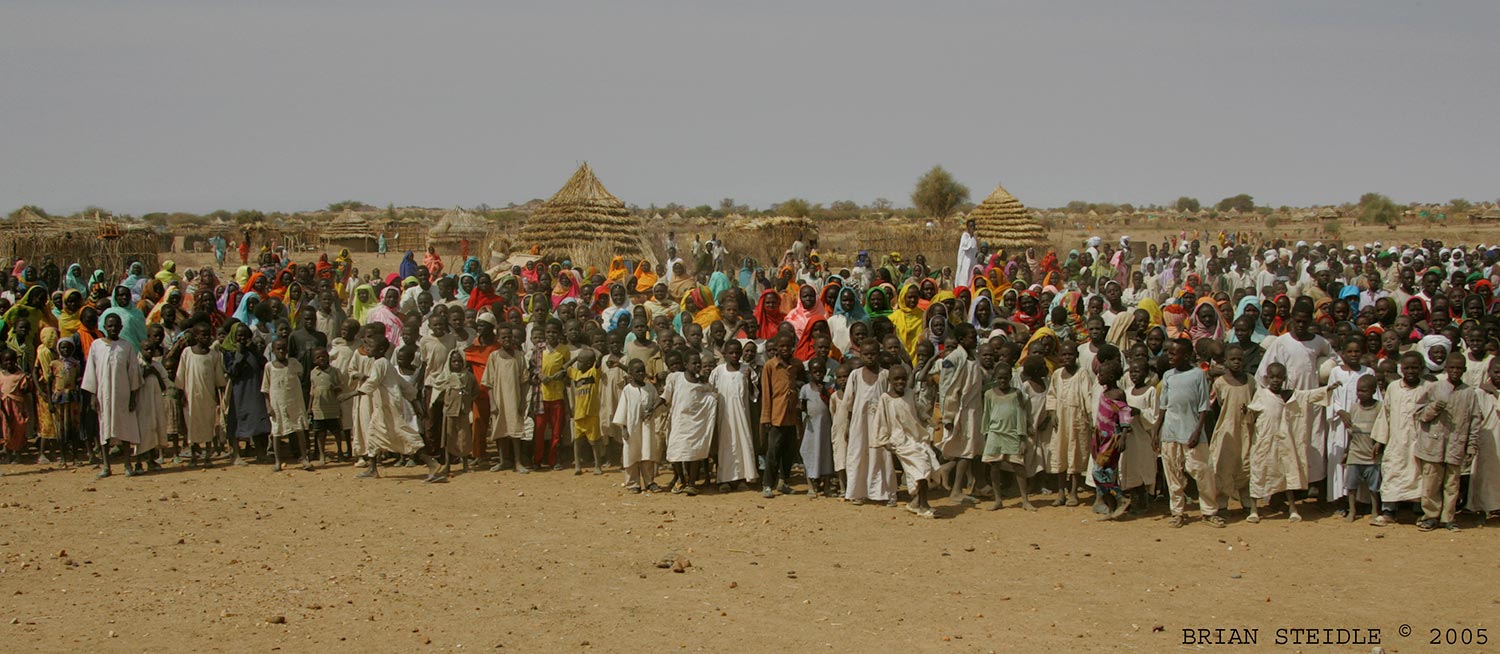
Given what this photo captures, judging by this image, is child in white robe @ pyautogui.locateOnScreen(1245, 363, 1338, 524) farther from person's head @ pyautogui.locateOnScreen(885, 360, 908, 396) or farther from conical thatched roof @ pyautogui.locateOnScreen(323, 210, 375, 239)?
conical thatched roof @ pyautogui.locateOnScreen(323, 210, 375, 239)

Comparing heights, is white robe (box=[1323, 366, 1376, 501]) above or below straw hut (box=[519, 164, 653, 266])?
below

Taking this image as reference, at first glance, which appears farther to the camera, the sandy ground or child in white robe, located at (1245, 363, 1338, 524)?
child in white robe, located at (1245, 363, 1338, 524)

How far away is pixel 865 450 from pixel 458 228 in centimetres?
2835

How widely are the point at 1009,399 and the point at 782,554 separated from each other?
2016mm

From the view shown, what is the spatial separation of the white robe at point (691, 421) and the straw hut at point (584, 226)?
13.5 meters

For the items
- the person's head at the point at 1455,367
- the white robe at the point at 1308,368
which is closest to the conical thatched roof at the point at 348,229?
the white robe at the point at 1308,368

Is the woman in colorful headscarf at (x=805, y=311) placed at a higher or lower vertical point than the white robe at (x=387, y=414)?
higher

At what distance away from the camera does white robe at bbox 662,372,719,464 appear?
895 cm

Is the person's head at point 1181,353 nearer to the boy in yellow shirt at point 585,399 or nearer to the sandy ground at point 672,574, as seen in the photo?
the sandy ground at point 672,574

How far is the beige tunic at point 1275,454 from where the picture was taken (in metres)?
8.09

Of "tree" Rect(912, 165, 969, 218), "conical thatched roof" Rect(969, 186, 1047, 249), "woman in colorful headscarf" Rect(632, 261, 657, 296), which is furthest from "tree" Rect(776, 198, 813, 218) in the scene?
"woman in colorful headscarf" Rect(632, 261, 657, 296)

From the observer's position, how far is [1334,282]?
13391 millimetres

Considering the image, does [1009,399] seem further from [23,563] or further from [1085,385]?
[23,563]

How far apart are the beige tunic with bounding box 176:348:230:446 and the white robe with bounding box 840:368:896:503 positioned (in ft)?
17.0
